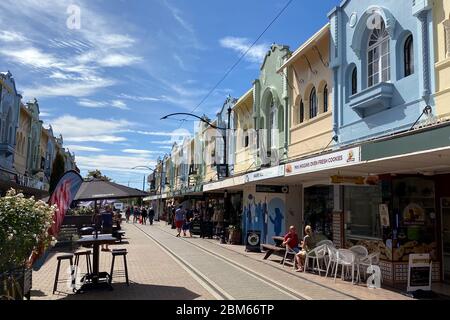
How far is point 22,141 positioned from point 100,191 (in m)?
27.2

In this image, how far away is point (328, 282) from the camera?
36.8 feet

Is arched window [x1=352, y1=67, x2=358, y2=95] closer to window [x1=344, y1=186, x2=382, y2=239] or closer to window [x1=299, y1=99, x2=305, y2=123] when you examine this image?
window [x1=344, y1=186, x2=382, y2=239]

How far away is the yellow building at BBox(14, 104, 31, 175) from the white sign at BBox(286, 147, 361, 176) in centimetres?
2521

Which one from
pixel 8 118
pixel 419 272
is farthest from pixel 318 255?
pixel 8 118

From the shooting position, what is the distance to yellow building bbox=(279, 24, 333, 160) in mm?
15914

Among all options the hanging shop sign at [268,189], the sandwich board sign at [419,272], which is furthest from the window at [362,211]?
the hanging shop sign at [268,189]

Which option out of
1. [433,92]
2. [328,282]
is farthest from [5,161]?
[433,92]

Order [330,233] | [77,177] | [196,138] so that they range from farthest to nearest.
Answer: [196,138] → [330,233] → [77,177]

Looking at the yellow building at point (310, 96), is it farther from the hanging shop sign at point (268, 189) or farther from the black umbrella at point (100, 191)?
the black umbrella at point (100, 191)

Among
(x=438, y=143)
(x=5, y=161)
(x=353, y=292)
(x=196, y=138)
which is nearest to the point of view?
(x=438, y=143)

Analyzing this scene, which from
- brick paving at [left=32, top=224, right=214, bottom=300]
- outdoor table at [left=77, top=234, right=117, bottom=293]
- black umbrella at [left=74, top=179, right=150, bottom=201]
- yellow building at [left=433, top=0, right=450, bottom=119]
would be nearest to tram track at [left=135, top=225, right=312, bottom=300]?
brick paving at [left=32, top=224, right=214, bottom=300]
